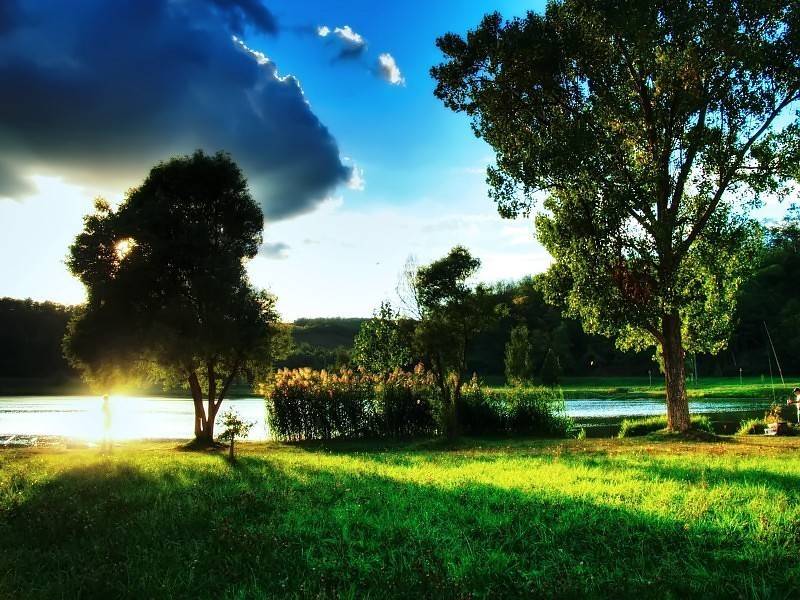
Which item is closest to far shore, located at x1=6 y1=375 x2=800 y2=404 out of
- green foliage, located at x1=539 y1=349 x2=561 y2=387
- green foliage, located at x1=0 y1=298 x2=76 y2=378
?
green foliage, located at x1=0 y1=298 x2=76 y2=378

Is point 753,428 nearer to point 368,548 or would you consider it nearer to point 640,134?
point 640,134

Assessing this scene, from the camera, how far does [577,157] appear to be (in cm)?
1870

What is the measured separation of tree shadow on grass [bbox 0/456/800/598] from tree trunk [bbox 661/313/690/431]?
13.6 meters

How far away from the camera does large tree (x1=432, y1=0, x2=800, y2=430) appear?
1802cm

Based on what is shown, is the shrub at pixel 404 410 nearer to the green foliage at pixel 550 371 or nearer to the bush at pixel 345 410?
the bush at pixel 345 410

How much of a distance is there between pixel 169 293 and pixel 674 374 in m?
19.7

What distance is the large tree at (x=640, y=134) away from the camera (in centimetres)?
1802

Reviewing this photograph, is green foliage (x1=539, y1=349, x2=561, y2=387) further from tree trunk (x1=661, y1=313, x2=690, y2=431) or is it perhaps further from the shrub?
tree trunk (x1=661, y1=313, x2=690, y2=431)

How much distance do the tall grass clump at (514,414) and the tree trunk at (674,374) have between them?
18.4 ft

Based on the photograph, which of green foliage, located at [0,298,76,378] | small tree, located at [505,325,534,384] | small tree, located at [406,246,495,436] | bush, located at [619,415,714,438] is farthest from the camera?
green foliage, located at [0,298,76,378]

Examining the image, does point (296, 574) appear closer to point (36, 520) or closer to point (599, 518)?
point (599, 518)

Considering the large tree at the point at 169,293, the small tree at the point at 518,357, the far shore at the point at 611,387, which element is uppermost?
the large tree at the point at 169,293

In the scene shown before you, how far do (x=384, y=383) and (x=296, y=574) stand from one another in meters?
20.4

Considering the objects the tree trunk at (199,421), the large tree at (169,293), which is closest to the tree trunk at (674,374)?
the large tree at (169,293)
